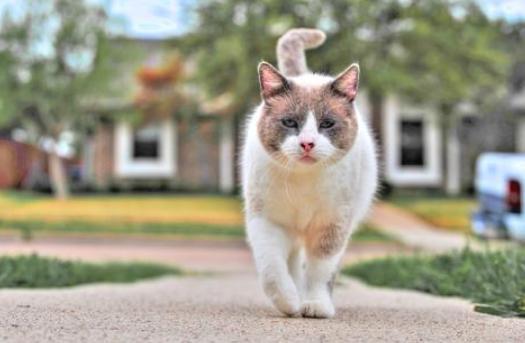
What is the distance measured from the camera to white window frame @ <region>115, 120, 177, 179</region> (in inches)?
1108

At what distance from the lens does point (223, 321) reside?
4.11 m

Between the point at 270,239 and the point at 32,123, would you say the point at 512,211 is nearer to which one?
the point at 270,239

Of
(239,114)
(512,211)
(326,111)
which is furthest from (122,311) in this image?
(239,114)

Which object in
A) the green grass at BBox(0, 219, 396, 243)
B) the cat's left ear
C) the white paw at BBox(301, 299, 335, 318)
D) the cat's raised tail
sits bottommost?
the green grass at BBox(0, 219, 396, 243)

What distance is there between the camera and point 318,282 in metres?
4.73

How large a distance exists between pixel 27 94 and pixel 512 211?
54.2 ft

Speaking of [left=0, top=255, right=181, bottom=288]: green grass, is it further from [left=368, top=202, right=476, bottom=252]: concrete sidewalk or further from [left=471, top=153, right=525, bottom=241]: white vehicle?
[left=368, top=202, right=476, bottom=252]: concrete sidewalk

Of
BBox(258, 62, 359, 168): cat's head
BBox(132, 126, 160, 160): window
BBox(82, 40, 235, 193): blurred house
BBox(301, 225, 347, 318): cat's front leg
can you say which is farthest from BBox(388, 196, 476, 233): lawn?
BBox(258, 62, 359, 168): cat's head

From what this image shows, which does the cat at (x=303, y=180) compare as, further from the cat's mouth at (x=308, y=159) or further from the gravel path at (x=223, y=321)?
the gravel path at (x=223, y=321)

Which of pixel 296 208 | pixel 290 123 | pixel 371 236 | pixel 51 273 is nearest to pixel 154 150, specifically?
pixel 371 236

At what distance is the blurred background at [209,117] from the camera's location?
669 inches

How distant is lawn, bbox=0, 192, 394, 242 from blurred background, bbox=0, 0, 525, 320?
3.1 inches

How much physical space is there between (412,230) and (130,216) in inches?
298

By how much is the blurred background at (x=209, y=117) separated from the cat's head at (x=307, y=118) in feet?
27.2
